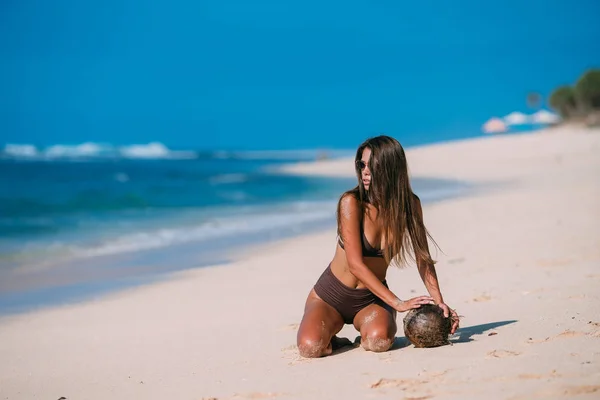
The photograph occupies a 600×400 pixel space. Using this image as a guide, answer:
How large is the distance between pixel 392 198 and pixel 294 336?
1.42 m

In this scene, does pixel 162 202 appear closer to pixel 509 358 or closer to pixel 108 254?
pixel 108 254

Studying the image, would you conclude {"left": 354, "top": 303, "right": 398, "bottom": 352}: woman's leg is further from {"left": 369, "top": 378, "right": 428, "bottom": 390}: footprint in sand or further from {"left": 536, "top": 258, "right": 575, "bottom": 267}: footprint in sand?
{"left": 536, "top": 258, "right": 575, "bottom": 267}: footprint in sand

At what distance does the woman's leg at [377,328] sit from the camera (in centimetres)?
459

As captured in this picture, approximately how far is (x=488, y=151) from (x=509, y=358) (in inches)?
1537

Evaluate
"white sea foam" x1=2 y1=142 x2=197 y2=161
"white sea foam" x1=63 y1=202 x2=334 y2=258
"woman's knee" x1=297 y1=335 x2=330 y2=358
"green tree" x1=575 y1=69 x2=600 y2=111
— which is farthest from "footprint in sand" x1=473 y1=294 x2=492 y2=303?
"white sea foam" x1=2 y1=142 x2=197 y2=161

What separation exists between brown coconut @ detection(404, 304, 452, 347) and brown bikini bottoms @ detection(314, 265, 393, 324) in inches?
12.3

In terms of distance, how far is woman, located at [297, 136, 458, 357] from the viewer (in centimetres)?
461

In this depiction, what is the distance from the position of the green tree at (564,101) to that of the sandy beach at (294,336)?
213ft

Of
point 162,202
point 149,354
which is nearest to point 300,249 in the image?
point 149,354

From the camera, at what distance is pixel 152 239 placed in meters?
12.5

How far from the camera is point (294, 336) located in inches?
211

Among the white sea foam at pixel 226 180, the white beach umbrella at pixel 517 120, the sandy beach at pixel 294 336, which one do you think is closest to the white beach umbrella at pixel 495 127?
the white beach umbrella at pixel 517 120

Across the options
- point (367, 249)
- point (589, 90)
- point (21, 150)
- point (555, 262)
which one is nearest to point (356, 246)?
point (367, 249)

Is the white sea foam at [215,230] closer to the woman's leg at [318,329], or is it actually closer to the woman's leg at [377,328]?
the woman's leg at [318,329]
